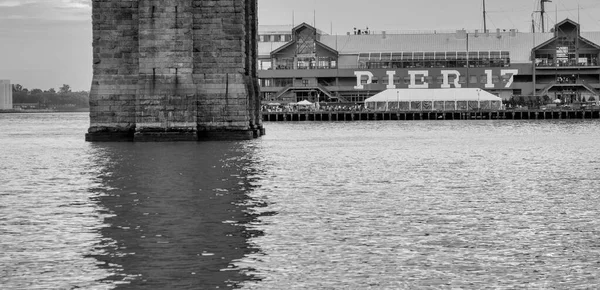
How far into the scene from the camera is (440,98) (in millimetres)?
132125

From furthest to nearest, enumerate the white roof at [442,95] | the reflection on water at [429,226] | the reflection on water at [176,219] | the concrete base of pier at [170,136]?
the white roof at [442,95] < the concrete base of pier at [170,136] < the reflection on water at [176,219] < the reflection on water at [429,226]

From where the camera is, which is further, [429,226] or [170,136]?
[170,136]

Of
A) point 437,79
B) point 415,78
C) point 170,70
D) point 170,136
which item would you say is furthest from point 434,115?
point 170,70

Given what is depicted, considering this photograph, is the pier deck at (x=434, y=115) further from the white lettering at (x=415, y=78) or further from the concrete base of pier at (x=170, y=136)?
the concrete base of pier at (x=170, y=136)

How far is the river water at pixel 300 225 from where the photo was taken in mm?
18250

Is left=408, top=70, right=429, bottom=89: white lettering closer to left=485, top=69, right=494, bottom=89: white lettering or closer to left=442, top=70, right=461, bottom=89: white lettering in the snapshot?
left=442, top=70, right=461, bottom=89: white lettering

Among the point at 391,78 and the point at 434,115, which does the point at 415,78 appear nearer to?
the point at 391,78

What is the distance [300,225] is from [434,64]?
5133 inches

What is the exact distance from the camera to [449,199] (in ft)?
98.3

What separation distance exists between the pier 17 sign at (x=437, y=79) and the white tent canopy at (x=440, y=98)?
43.1 feet

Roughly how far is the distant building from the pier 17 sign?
0.13 m

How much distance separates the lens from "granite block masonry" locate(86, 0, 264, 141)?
6206 centimetres

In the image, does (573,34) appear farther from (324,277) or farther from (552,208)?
(324,277)

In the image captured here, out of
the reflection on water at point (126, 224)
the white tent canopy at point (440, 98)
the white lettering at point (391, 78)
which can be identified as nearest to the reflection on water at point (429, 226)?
the reflection on water at point (126, 224)
